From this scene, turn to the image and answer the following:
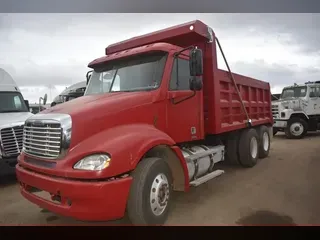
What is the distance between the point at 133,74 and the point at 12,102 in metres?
3.98

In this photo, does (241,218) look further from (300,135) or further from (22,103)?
(300,135)

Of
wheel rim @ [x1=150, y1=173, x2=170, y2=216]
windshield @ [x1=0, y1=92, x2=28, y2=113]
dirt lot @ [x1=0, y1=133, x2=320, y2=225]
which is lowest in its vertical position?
dirt lot @ [x1=0, y1=133, x2=320, y2=225]

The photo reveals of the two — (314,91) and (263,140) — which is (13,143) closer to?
(263,140)

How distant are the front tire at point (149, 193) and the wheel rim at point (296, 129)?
30.3ft

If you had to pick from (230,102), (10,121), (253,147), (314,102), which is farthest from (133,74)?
(314,102)

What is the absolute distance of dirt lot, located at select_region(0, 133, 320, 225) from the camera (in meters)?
3.08

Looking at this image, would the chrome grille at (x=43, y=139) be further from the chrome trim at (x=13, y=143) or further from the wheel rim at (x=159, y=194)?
the chrome trim at (x=13, y=143)

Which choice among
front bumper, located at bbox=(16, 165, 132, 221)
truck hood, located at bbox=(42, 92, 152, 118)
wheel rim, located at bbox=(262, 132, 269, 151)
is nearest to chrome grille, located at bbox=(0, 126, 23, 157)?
truck hood, located at bbox=(42, 92, 152, 118)

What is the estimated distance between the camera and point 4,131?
467cm

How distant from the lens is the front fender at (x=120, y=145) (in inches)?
91.6

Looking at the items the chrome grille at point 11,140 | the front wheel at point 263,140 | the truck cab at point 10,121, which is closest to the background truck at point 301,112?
the front wheel at point 263,140

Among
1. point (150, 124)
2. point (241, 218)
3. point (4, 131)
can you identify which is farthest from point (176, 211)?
point (4, 131)

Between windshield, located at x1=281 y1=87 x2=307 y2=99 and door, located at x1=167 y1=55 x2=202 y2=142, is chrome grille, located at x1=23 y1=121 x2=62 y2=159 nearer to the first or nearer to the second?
door, located at x1=167 y1=55 x2=202 y2=142
